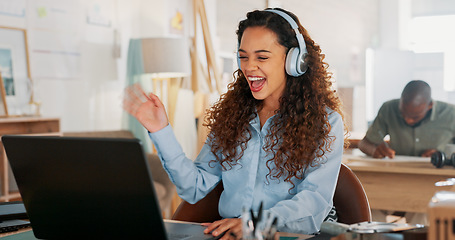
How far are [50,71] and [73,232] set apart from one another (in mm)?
3379

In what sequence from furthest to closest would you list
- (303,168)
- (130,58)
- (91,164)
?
(130,58) < (303,168) < (91,164)

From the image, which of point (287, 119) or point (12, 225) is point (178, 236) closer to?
point (12, 225)

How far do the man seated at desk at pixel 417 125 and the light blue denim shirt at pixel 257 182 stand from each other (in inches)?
82.4

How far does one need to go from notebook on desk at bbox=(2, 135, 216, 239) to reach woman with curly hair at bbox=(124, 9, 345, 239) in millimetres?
364

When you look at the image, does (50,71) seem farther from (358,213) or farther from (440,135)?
(358,213)

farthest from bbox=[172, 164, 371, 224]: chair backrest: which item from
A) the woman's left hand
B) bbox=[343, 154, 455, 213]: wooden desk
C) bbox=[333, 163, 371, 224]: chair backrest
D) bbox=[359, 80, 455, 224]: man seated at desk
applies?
bbox=[359, 80, 455, 224]: man seated at desk

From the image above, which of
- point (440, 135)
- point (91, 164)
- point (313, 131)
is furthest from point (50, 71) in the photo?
point (91, 164)

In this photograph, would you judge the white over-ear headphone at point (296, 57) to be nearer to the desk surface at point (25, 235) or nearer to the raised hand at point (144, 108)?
the raised hand at point (144, 108)

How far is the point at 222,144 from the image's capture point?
1729mm

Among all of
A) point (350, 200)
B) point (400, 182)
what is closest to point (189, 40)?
point (400, 182)

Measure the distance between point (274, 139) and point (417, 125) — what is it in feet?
7.54

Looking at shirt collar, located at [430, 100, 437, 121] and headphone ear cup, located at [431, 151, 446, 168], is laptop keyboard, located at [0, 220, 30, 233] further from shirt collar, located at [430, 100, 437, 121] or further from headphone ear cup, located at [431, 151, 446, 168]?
shirt collar, located at [430, 100, 437, 121]

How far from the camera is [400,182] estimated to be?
3.18m

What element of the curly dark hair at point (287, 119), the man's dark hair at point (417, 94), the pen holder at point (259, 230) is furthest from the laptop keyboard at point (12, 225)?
the man's dark hair at point (417, 94)
